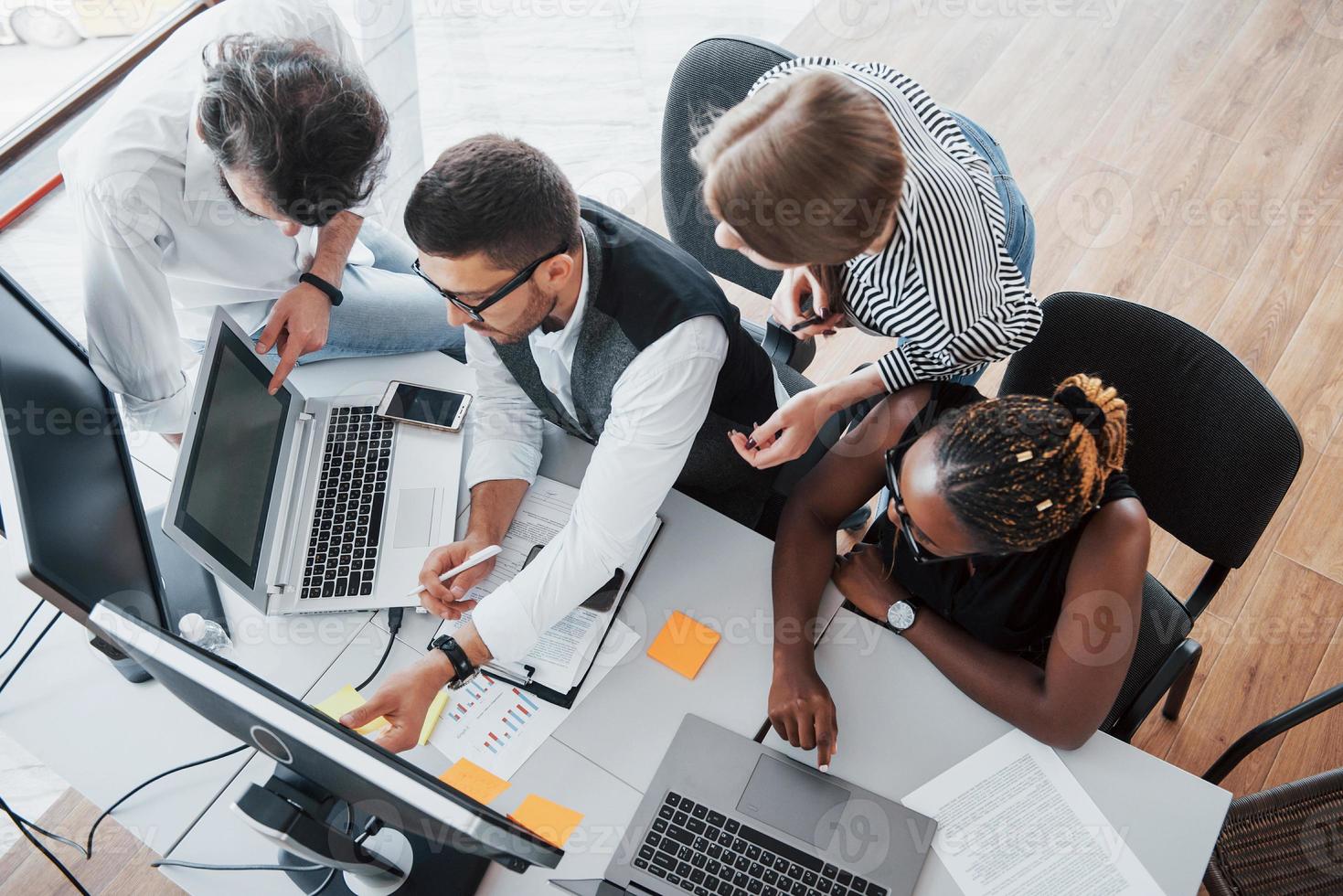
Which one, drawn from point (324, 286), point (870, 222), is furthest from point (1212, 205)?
point (324, 286)

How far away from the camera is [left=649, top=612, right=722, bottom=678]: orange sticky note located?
155 centimetres

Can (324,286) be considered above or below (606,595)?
above

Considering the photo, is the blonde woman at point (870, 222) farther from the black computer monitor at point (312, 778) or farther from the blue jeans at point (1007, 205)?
Result: the black computer monitor at point (312, 778)

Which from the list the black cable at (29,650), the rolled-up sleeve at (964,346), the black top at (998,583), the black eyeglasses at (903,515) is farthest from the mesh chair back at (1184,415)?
the black cable at (29,650)

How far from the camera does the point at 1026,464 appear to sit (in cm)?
129

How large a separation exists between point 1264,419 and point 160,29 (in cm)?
363

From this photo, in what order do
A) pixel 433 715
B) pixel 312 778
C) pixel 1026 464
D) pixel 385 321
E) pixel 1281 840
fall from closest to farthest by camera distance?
pixel 312 778
pixel 1026 464
pixel 433 715
pixel 1281 840
pixel 385 321

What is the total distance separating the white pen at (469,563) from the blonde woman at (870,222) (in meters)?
0.46

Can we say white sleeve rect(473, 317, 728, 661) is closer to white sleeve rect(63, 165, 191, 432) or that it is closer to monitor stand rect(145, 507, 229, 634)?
monitor stand rect(145, 507, 229, 634)

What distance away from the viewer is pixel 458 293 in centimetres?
148

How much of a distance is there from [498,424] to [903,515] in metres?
0.75

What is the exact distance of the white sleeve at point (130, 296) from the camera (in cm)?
163

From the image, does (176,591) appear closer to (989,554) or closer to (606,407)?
(606,407)

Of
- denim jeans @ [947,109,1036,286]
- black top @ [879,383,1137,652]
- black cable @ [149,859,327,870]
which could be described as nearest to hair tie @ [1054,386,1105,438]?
black top @ [879,383,1137,652]
